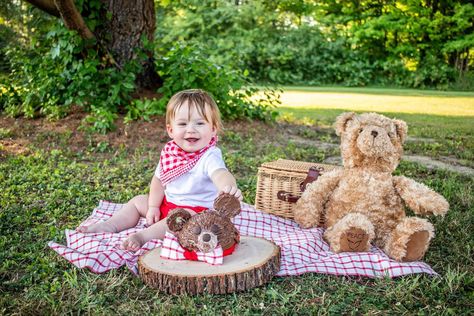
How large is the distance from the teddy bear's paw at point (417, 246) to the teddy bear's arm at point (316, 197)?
2.20 ft

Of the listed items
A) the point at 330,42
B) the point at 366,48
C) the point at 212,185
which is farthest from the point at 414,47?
the point at 212,185

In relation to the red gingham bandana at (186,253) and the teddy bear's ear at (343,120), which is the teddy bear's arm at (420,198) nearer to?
the teddy bear's ear at (343,120)

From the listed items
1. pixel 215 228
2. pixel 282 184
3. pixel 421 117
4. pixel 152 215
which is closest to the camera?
pixel 215 228

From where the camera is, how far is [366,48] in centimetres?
2064

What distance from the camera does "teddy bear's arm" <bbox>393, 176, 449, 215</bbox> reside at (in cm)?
271

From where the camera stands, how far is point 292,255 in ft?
8.76

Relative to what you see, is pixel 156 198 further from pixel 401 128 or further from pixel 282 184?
pixel 401 128

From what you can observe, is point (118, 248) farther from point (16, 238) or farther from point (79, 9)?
point (79, 9)

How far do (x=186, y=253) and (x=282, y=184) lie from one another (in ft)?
4.14

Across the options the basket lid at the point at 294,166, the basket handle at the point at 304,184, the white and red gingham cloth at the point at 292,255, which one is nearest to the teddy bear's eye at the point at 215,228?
the white and red gingham cloth at the point at 292,255

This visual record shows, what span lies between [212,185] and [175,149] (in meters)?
0.32

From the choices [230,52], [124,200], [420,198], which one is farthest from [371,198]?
[230,52]

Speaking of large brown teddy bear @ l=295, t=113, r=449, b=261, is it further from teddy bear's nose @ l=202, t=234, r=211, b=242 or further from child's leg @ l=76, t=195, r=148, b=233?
child's leg @ l=76, t=195, r=148, b=233

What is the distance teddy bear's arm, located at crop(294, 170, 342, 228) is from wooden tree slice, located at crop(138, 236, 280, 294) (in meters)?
0.77
